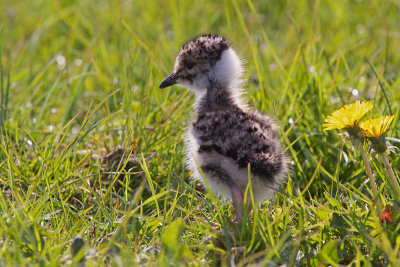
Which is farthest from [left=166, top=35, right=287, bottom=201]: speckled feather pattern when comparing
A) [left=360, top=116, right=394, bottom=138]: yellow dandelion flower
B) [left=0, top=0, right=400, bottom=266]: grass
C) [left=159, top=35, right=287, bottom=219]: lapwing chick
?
[left=360, top=116, right=394, bottom=138]: yellow dandelion flower

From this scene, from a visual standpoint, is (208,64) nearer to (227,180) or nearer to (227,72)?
(227,72)

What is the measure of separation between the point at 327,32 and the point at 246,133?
3291 millimetres

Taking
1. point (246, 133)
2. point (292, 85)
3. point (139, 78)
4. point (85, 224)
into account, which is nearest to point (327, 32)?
point (292, 85)

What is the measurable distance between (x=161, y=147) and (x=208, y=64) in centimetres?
70

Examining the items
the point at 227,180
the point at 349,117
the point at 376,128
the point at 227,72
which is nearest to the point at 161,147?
the point at 227,72

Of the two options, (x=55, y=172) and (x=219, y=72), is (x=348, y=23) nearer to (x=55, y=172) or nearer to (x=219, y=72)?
(x=219, y=72)

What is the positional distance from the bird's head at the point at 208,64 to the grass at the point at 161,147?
0.34 meters

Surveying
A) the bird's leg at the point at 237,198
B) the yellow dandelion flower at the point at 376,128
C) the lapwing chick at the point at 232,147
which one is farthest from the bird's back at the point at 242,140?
the yellow dandelion flower at the point at 376,128

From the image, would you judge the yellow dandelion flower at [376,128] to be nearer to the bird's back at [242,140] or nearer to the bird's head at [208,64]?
the bird's back at [242,140]

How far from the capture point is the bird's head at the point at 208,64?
3605 millimetres

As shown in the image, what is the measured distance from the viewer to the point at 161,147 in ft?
13.0

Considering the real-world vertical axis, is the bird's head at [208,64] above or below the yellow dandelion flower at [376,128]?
above

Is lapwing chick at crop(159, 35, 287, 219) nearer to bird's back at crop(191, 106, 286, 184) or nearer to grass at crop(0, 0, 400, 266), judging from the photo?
bird's back at crop(191, 106, 286, 184)

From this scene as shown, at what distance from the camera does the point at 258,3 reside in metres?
7.00
